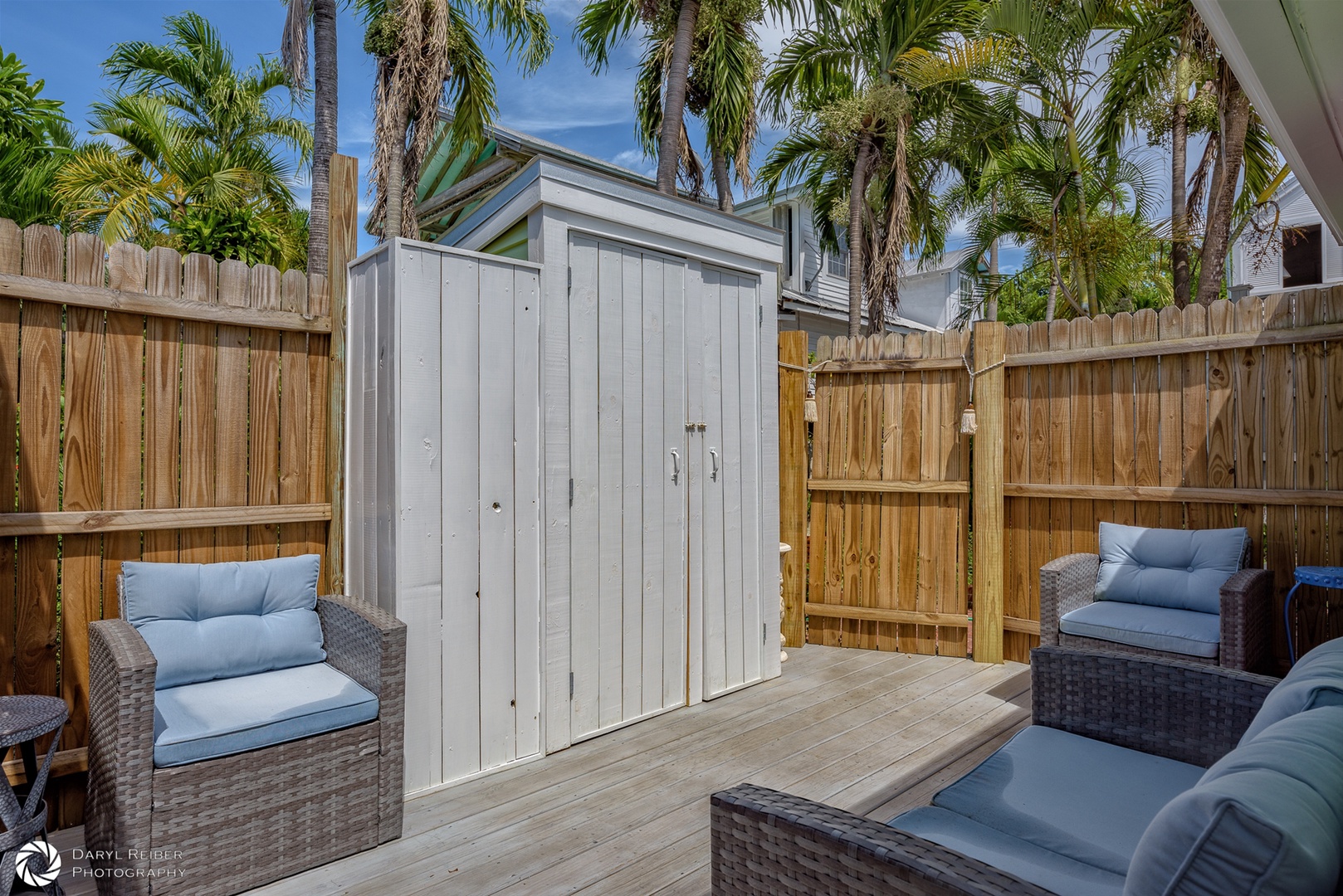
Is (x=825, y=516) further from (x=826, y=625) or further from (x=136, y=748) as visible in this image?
(x=136, y=748)

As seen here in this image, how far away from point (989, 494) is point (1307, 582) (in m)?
1.43

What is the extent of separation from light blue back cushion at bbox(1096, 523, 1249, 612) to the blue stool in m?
0.23

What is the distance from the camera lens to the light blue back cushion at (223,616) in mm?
2211

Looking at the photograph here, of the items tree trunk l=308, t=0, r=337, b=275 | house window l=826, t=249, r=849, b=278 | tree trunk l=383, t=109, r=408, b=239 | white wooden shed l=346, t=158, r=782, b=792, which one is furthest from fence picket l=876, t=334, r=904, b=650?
house window l=826, t=249, r=849, b=278

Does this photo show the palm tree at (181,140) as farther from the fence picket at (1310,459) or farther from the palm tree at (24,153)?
the fence picket at (1310,459)

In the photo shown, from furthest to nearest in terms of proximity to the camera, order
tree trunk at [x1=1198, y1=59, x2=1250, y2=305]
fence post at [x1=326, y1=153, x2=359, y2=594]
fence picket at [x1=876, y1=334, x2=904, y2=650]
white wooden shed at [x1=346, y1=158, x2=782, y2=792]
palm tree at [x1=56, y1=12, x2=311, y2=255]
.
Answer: palm tree at [x1=56, y1=12, x2=311, y2=255] < tree trunk at [x1=1198, y1=59, x2=1250, y2=305] < fence picket at [x1=876, y1=334, x2=904, y2=650] < fence post at [x1=326, y1=153, x2=359, y2=594] < white wooden shed at [x1=346, y1=158, x2=782, y2=792]

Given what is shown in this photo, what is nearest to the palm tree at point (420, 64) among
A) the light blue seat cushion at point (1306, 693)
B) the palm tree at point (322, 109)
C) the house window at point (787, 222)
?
the palm tree at point (322, 109)

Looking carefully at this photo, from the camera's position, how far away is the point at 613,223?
3.09 m

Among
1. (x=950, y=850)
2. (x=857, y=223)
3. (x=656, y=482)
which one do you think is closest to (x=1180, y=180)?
(x=857, y=223)

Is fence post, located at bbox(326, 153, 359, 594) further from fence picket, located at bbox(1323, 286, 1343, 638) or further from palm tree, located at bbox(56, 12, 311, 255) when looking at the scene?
palm tree, located at bbox(56, 12, 311, 255)

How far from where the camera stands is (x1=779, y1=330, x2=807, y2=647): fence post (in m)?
4.41

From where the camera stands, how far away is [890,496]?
4.36 metres

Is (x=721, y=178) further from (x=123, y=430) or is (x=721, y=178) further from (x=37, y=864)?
(x=37, y=864)

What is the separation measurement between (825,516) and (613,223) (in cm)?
235
